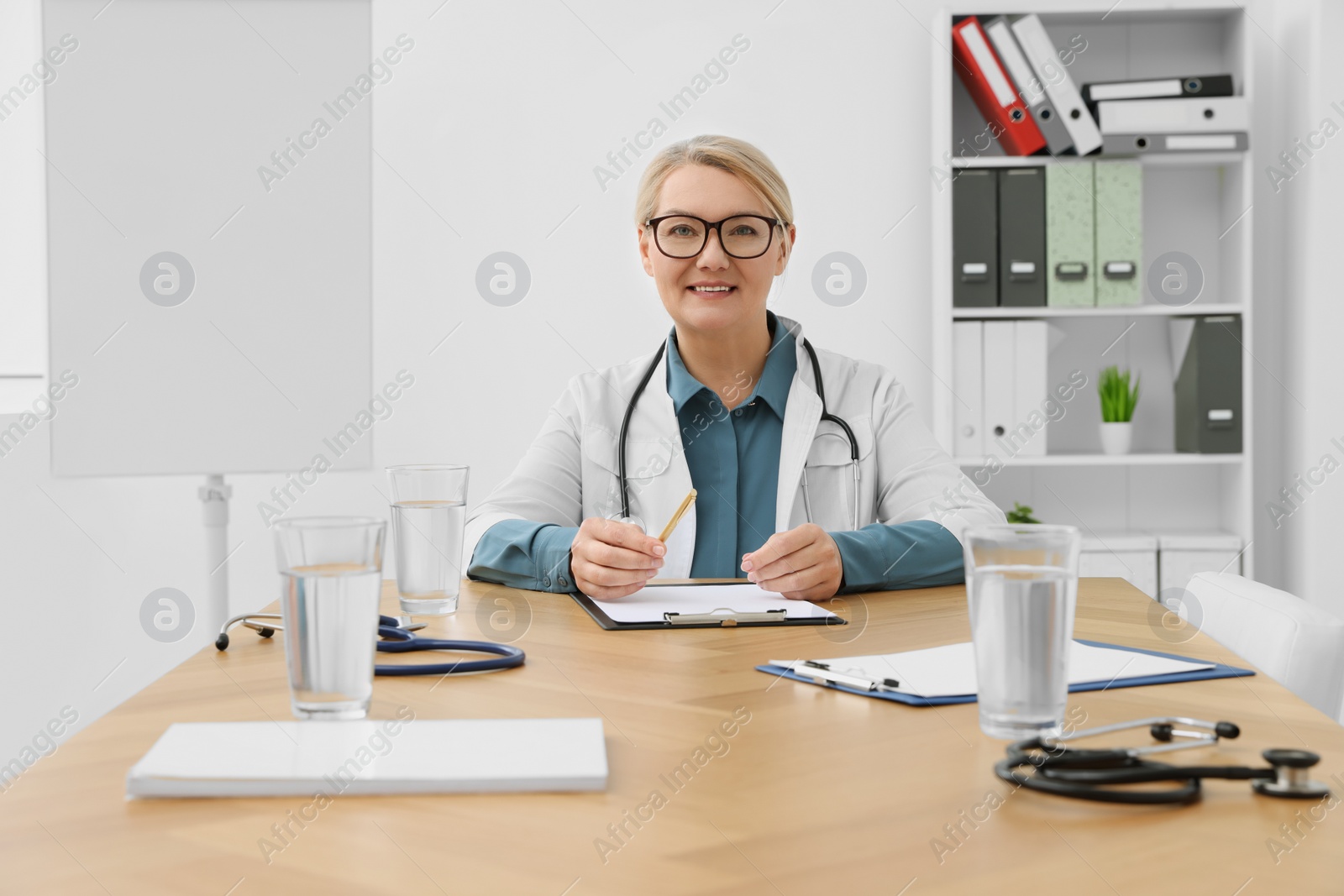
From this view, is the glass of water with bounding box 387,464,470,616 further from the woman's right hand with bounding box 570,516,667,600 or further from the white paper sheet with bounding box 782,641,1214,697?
the white paper sheet with bounding box 782,641,1214,697

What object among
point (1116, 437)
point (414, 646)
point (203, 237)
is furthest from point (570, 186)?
point (414, 646)

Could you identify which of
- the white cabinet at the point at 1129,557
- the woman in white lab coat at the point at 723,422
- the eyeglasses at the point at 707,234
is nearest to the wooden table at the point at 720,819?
the woman in white lab coat at the point at 723,422

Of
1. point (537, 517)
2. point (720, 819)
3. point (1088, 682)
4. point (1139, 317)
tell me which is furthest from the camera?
point (1139, 317)

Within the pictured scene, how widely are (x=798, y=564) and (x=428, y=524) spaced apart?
1.40 ft

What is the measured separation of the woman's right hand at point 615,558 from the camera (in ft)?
4.05

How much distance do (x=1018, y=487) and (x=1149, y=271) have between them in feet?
2.42

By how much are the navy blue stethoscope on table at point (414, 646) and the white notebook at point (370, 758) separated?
0.56 feet

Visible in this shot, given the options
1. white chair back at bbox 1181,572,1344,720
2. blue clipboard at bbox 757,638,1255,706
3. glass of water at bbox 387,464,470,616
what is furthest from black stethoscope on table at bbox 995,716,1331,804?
glass of water at bbox 387,464,470,616

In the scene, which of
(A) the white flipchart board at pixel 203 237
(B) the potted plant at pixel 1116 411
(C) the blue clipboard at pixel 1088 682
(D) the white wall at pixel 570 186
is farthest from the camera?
(D) the white wall at pixel 570 186

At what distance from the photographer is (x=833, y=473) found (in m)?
1.81

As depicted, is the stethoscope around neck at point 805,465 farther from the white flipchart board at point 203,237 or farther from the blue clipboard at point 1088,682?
the white flipchart board at point 203,237

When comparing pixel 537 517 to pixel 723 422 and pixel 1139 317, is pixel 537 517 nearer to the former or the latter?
pixel 723 422

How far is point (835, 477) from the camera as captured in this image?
181cm

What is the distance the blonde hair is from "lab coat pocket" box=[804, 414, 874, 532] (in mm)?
391
